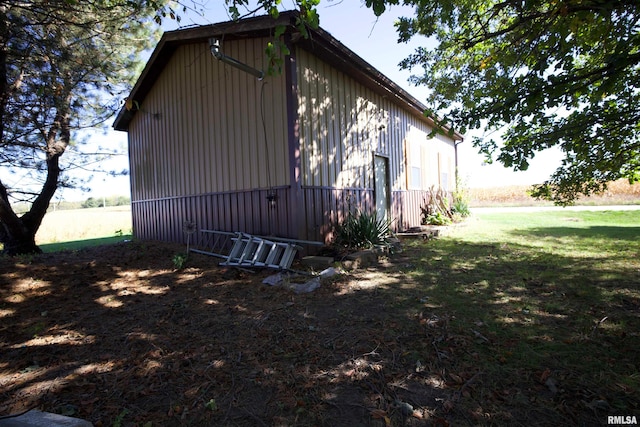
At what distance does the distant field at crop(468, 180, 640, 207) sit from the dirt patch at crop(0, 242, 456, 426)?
18.3 metres

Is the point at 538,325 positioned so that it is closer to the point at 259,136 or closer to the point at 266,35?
the point at 259,136

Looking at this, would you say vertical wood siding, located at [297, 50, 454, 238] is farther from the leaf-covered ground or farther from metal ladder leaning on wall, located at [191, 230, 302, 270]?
the leaf-covered ground

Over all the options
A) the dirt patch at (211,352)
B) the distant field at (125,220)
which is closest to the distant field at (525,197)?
the distant field at (125,220)

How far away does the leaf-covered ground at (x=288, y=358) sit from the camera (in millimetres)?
2312

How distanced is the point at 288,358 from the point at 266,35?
603 cm

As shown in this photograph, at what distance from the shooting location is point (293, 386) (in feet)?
8.59

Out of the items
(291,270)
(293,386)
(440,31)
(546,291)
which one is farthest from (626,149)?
(293,386)

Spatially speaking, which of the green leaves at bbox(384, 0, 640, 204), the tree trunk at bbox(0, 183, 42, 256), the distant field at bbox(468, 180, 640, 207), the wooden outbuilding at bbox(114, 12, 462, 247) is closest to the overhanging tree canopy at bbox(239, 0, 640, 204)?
the green leaves at bbox(384, 0, 640, 204)

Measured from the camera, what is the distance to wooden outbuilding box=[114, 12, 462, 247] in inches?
250

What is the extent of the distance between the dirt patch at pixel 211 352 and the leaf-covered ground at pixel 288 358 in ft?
0.05

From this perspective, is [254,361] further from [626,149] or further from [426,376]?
[626,149]

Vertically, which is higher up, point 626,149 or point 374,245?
point 626,149

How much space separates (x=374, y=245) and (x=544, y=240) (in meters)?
4.72

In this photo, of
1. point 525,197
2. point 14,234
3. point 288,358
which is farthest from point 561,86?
point 525,197
